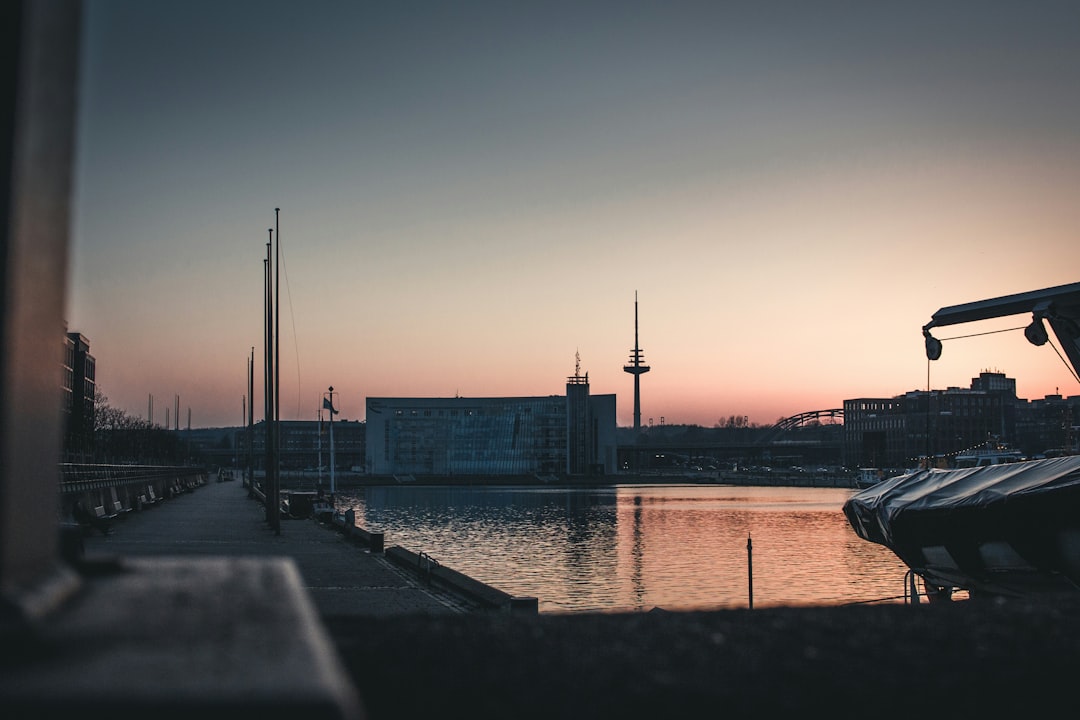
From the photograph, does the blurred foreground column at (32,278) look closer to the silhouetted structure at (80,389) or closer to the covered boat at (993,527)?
the covered boat at (993,527)

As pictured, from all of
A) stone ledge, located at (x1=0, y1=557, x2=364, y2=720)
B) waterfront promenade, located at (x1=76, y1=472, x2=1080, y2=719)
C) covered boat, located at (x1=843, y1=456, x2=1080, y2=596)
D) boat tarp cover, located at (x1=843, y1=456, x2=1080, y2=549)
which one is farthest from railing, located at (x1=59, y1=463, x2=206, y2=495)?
stone ledge, located at (x1=0, y1=557, x2=364, y2=720)

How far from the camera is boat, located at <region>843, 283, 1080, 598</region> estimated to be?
18.5 metres

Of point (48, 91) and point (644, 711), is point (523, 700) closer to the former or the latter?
point (644, 711)

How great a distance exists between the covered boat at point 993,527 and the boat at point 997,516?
0.02 meters

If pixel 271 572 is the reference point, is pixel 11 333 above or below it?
above

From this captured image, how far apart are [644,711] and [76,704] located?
65.7 inches

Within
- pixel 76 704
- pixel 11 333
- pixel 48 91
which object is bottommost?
pixel 76 704

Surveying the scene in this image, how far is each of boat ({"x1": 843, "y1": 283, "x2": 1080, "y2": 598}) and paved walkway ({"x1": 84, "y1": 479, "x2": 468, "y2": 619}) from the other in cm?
1012

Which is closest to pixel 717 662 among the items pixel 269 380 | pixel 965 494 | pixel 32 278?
pixel 32 278

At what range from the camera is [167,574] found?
3.36m

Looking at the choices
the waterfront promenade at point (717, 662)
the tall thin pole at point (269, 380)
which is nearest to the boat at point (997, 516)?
the waterfront promenade at point (717, 662)

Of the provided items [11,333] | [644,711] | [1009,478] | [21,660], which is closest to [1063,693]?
[644,711]

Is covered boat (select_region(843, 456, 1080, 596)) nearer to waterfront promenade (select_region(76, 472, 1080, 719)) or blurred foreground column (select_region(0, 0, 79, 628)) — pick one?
waterfront promenade (select_region(76, 472, 1080, 719))

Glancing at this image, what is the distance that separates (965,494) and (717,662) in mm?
19530
